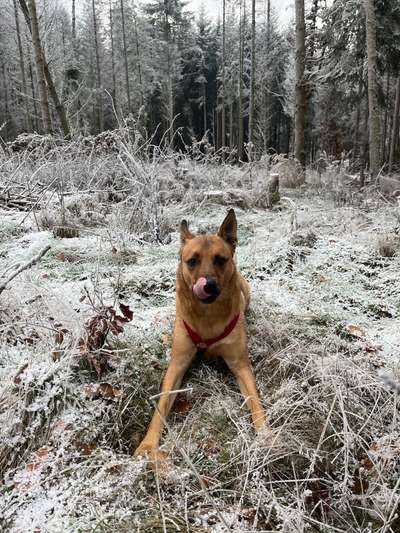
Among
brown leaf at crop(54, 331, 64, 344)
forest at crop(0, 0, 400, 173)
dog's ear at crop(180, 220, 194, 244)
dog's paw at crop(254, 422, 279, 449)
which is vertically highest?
forest at crop(0, 0, 400, 173)

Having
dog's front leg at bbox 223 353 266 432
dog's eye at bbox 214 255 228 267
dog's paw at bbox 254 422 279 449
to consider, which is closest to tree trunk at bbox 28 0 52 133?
dog's eye at bbox 214 255 228 267

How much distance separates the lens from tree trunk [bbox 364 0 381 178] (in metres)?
8.62

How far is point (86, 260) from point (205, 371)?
2.48m

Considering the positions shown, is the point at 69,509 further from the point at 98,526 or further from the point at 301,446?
the point at 301,446

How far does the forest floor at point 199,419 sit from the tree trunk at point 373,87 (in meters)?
6.34

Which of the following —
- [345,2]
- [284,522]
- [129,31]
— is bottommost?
[284,522]

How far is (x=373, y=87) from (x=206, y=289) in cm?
847

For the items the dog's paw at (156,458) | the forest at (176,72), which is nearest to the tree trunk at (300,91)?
the forest at (176,72)

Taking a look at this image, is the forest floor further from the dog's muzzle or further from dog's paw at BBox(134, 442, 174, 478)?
the dog's muzzle

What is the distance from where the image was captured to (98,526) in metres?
1.66

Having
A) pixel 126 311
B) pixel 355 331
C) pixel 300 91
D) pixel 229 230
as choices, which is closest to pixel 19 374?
pixel 126 311

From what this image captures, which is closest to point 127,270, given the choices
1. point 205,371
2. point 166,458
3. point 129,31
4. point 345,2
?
point 205,371

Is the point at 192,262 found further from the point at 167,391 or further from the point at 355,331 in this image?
the point at 355,331

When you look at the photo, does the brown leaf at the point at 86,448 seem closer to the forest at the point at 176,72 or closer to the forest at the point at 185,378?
the forest at the point at 185,378
